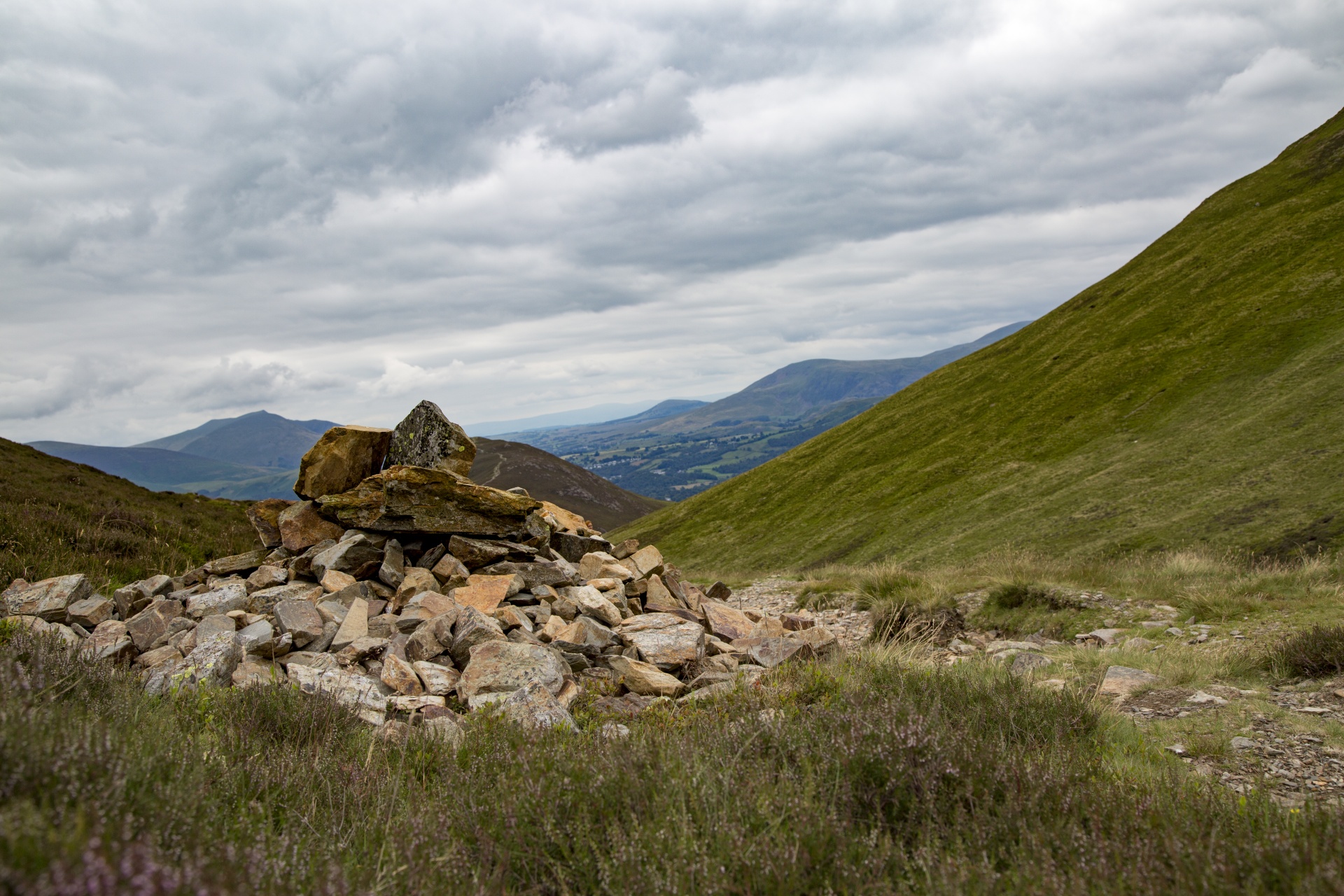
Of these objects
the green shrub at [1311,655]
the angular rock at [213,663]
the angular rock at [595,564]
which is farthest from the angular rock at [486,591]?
the green shrub at [1311,655]

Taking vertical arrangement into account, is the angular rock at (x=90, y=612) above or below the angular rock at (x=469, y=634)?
above

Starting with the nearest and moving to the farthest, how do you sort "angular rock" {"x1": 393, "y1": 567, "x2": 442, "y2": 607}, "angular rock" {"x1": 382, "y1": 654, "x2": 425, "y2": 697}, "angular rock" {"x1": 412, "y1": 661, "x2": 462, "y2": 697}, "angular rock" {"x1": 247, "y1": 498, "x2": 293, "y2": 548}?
"angular rock" {"x1": 382, "y1": 654, "x2": 425, "y2": 697} < "angular rock" {"x1": 412, "y1": 661, "x2": 462, "y2": 697} < "angular rock" {"x1": 393, "y1": 567, "x2": 442, "y2": 607} < "angular rock" {"x1": 247, "y1": 498, "x2": 293, "y2": 548}

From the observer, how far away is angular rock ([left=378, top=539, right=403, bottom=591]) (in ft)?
39.5

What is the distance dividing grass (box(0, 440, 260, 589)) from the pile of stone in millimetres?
2269

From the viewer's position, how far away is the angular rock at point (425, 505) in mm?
12719

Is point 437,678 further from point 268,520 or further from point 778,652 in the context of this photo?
point 268,520

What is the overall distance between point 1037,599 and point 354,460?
16.0m

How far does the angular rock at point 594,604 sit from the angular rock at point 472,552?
60.7 inches

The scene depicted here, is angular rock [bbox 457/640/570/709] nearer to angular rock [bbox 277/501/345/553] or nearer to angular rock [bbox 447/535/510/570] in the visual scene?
angular rock [bbox 447/535/510/570]

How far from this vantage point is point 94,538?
1489 centimetres

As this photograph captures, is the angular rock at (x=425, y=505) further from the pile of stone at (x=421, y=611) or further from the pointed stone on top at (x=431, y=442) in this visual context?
the pointed stone on top at (x=431, y=442)

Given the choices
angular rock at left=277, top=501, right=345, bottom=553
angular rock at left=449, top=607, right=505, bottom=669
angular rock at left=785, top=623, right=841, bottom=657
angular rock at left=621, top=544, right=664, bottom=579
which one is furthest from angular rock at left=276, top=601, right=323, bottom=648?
angular rock at left=785, top=623, right=841, bottom=657

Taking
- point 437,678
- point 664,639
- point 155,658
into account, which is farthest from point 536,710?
point 155,658

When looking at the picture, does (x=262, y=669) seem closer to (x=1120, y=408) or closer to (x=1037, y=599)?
(x=1037, y=599)
